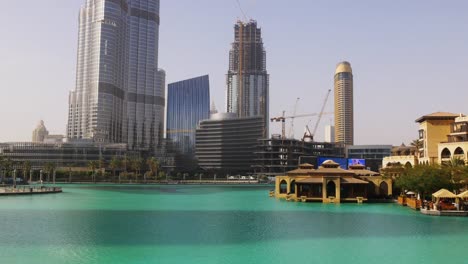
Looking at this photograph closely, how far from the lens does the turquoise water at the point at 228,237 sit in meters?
35.2

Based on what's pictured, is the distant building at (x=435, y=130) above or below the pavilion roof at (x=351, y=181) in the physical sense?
above

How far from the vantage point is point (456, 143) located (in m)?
90.6

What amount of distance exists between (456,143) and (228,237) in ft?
210

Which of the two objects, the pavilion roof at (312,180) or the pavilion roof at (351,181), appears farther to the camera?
the pavilion roof at (312,180)

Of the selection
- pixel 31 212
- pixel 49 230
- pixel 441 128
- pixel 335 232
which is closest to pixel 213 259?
pixel 335 232

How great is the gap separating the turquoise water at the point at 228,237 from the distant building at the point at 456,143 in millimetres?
30902

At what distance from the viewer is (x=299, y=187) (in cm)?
9450

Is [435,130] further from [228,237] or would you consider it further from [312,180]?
[228,237]

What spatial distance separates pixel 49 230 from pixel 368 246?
104 feet

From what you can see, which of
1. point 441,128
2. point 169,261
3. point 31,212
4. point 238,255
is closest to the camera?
point 169,261

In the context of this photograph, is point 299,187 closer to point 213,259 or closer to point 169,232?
point 169,232

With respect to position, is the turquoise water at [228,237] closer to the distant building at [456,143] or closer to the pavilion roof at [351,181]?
the pavilion roof at [351,181]

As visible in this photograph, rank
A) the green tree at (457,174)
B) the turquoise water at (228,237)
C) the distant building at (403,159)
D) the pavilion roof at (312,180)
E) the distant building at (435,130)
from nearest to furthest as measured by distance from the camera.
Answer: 1. the turquoise water at (228,237)
2. the green tree at (457,174)
3. the pavilion roof at (312,180)
4. the distant building at (435,130)
5. the distant building at (403,159)

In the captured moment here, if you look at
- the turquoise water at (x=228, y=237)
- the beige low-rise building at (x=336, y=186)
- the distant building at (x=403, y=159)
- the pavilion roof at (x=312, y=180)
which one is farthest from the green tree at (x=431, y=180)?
the distant building at (x=403, y=159)
